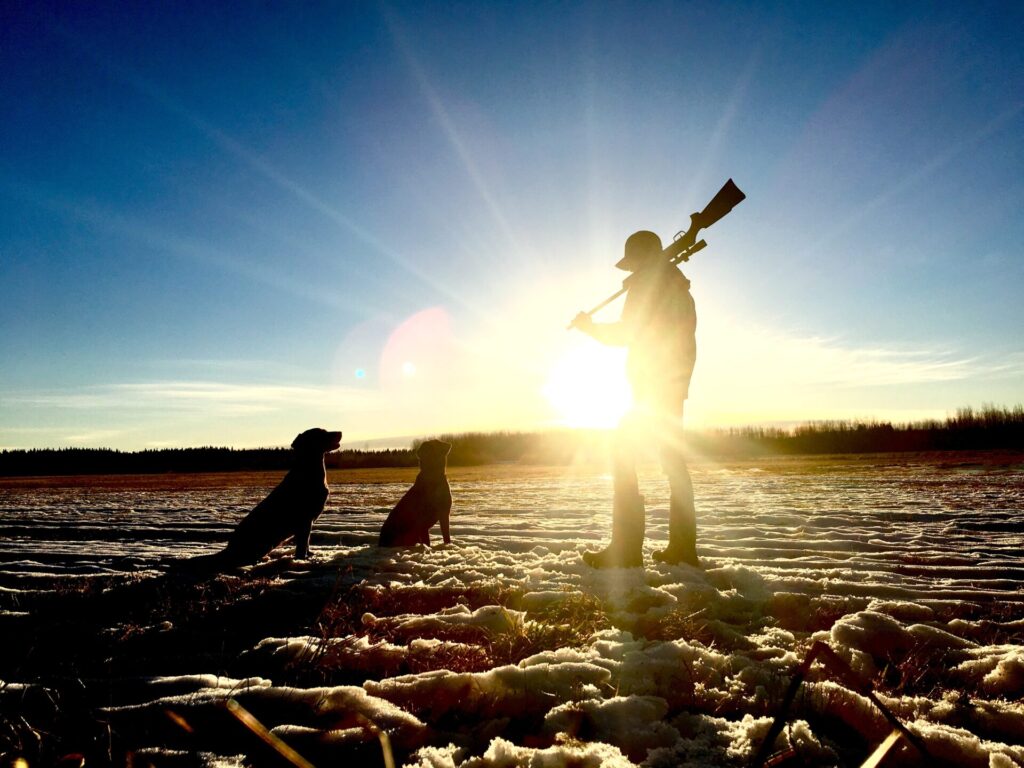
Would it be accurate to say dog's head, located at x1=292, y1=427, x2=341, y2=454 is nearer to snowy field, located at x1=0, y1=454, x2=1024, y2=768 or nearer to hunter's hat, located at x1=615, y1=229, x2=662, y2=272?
snowy field, located at x1=0, y1=454, x2=1024, y2=768

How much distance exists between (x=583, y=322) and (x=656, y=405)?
105cm

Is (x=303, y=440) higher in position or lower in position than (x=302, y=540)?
higher

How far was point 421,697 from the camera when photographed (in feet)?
6.75

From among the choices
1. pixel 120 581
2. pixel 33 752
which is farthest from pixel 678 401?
pixel 120 581

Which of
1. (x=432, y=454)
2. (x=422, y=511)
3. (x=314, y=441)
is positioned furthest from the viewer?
(x=432, y=454)

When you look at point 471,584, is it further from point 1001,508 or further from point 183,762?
point 1001,508

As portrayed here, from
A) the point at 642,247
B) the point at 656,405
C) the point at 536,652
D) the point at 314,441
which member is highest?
the point at 642,247

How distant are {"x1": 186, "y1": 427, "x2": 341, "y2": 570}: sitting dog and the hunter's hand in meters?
3.34

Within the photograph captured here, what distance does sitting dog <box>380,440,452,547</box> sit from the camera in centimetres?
580

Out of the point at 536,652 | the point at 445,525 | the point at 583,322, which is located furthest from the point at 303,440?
the point at 536,652

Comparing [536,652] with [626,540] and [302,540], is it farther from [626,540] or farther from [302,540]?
[302,540]

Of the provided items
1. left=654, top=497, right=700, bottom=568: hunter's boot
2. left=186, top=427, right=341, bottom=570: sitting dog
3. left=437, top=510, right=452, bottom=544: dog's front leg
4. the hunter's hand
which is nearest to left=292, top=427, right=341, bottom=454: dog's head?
left=186, top=427, right=341, bottom=570: sitting dog

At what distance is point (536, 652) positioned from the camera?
253 centimetres

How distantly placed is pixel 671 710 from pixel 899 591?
7.81 ft
